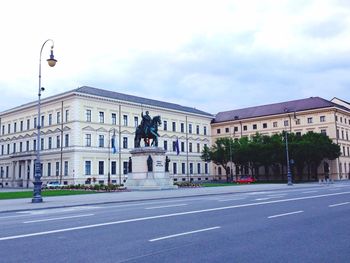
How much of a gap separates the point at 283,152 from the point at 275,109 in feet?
78.8

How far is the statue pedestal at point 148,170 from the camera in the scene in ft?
138

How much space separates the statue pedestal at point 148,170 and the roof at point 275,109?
5457 cm

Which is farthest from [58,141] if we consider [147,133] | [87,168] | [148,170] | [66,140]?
[148,170]

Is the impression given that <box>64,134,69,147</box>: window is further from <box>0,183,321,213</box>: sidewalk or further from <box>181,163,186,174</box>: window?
<box>0,183,321,213</box>: sidewalk

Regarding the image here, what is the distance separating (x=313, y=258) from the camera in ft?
24.4

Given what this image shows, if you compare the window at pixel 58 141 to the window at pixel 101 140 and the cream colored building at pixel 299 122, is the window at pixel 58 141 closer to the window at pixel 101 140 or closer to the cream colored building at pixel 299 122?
the window at pixel 101 140

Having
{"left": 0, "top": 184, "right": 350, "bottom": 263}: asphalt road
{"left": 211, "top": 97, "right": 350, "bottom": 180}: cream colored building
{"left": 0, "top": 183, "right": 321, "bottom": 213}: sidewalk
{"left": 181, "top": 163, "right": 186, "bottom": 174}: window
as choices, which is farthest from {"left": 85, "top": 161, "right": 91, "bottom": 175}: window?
{"left": 0, "top": 184, "right": 350, "bottom": 263}: asphalt road

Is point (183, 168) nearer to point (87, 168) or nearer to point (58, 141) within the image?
point (87, 168)

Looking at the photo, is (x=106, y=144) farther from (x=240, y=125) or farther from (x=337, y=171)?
(x=337, y=171)

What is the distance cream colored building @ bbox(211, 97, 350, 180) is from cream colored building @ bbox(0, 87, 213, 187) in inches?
637

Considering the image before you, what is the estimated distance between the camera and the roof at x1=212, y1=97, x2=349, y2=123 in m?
88.3

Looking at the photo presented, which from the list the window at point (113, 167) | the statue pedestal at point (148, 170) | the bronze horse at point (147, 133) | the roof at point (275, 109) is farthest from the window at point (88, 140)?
the roof at point (275, 109)

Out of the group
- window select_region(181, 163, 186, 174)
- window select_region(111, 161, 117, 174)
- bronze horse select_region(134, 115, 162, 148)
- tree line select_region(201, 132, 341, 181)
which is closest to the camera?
bronze horse select_region(134, 115, 162, 148)

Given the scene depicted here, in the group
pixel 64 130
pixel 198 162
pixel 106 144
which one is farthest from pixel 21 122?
pixel 198 162
